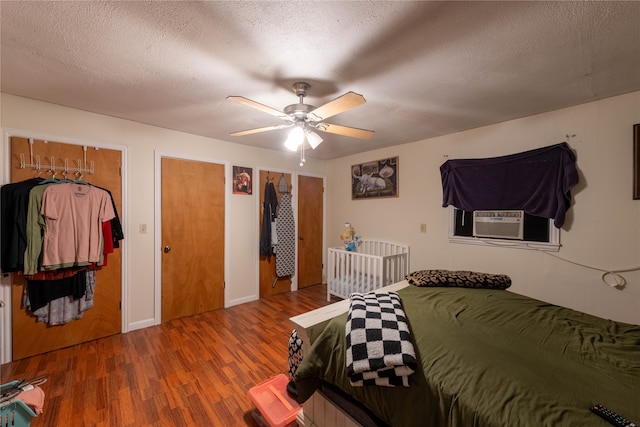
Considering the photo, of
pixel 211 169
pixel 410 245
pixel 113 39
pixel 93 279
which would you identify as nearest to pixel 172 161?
pixel 211 169

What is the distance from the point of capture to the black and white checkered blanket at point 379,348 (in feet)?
3.50

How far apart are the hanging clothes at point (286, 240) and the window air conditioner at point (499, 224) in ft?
8.33

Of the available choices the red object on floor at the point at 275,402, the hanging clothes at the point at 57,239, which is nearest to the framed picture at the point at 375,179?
the red object on floor at the point at 275,402

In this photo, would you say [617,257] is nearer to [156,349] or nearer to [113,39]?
[113,39]

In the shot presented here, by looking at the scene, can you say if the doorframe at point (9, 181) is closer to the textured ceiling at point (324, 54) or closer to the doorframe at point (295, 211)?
the textured ceiling at point (324, 54)

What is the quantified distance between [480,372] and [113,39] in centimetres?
250

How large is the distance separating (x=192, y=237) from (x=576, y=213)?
403 cm

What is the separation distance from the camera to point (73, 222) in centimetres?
229

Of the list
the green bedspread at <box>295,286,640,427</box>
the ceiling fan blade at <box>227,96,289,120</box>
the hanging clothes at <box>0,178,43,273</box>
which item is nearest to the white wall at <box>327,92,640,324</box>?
the green bedspread at <box>295,286,640,427</box>

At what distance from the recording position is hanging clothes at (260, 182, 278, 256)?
3734mm

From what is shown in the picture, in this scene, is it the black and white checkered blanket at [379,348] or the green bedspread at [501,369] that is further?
the black and white checkered blanket at [379,348]

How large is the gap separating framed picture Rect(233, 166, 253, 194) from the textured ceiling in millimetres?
1187

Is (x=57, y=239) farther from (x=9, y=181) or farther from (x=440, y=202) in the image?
(x=440, y=202)

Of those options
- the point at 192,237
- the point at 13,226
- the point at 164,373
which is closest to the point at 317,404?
the point at 164,373
